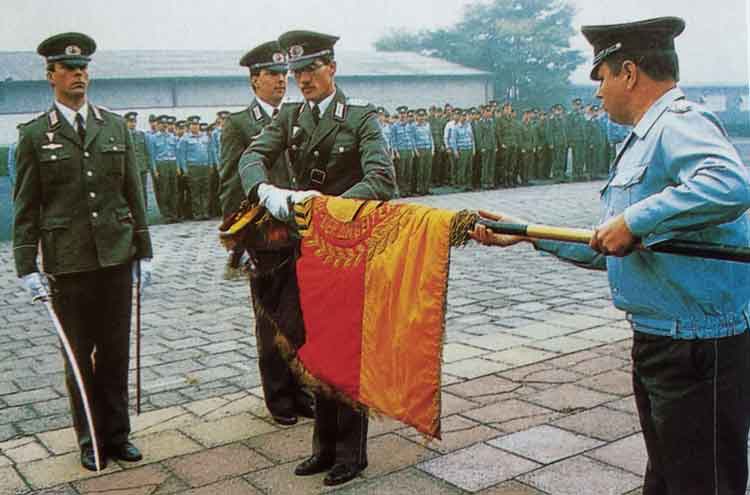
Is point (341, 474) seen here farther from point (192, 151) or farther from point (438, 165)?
point (438, 165)

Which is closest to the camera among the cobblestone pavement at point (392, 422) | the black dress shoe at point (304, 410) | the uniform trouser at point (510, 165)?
the cobblestone pavement at point (392, 422)

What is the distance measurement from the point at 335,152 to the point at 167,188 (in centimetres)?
1204

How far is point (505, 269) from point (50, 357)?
495 centimetres

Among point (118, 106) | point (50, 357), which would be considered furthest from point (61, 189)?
point (118, 106)

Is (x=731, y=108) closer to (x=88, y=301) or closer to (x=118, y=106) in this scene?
(x=118, y=106)

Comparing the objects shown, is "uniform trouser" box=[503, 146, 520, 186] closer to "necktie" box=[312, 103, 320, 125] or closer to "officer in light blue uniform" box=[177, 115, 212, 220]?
"officer in light blue uniform" box=[177, 115, 212, 220]

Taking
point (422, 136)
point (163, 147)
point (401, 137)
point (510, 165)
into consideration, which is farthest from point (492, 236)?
point (510, 165)

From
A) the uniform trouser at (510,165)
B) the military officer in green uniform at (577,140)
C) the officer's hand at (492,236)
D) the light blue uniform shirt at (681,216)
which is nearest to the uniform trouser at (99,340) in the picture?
the officer's hand at (492,236)

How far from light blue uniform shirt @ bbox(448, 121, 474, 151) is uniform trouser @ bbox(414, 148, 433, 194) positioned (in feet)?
3.36

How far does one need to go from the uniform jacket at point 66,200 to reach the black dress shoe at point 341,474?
57.6 inches

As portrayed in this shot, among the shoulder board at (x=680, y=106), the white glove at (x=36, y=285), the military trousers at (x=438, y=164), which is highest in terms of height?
the shoulder board at (x=680, y=106)

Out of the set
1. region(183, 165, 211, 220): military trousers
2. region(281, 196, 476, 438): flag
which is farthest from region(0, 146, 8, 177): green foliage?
region(281, 196, 476, 438): flag

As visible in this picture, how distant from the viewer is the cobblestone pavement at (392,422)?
3.68 metres

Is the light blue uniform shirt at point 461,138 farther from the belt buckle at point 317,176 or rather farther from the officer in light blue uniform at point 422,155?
the belt buckle at point 317,176
